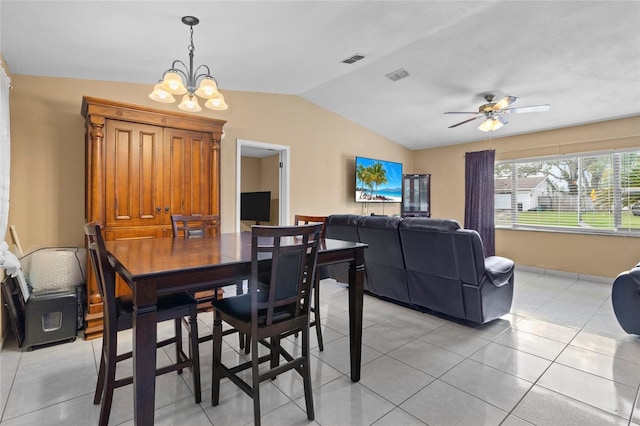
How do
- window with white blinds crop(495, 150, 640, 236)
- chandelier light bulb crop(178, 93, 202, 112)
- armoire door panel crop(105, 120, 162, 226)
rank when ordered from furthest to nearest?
1. window with white blinds crop(495, 150, 640, 236)
2. armoire door panel crop(105, 120, 162, 226)
3. chandelier light bulb crop(178, 93, 202, 112)

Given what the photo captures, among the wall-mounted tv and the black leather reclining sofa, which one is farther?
the wall-mounted tv

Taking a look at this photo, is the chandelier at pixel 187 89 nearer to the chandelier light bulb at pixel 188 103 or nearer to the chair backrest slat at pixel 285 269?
the chandelier light bulb at pixel 188 103

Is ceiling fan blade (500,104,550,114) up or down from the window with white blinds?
up

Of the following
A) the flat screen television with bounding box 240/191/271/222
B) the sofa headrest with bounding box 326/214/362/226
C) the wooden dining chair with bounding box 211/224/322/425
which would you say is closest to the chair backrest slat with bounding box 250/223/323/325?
the wooden dining chair with bounding box 211/224/322/425

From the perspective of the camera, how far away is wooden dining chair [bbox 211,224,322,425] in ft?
5.18

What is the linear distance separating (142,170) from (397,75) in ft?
10.7

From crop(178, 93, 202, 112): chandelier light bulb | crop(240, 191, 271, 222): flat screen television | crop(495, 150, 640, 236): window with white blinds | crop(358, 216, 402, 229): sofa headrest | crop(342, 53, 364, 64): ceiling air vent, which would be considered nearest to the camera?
crop(178, 93, 202, 112): chandelier light bulb

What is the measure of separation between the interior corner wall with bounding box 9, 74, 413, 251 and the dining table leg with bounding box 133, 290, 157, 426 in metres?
2.53

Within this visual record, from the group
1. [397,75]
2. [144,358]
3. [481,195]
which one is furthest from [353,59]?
[481,195]

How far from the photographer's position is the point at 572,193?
520 cm

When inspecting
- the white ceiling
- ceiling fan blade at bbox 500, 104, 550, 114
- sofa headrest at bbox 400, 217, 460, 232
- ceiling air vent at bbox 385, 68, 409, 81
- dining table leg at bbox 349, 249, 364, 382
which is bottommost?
dining table leg at bbox 349, 249, 364, 382

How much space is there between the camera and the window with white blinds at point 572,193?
4672 mm

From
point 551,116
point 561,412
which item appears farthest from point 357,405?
point 551,116

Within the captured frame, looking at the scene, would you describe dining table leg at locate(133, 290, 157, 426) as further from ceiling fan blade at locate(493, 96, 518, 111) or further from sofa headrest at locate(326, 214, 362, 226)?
ceiling fan blade at locate(493, 96, 518, 111)
